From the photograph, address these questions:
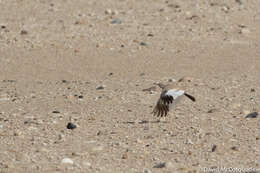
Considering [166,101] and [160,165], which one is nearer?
[160,165]

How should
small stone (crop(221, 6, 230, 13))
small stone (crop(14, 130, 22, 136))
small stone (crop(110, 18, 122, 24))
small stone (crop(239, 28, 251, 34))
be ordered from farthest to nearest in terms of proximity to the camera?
small stone (crop(221, 6, 230, 13)) < small stone (crop(110, 18, 122, 24)) < small stone (crop(239, 28, 251, 34)) < small stone (crop(14, 130, 22, 136))

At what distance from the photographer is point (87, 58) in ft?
34.1

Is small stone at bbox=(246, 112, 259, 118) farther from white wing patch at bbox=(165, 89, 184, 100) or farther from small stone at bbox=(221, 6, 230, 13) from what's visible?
small stone at bbox=(221, 6, 230, 13)

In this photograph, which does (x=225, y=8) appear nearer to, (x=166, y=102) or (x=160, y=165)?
(x=166, y=102)

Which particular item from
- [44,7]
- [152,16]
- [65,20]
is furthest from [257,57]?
[44,7]

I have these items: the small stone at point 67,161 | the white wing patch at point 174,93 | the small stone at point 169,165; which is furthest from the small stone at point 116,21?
the small stone at point 169,165

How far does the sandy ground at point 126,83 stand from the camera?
5.60 metres

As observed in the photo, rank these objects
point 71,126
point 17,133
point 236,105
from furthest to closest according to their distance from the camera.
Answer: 1. point 236,105
2. point 71,126
3. point 17,133

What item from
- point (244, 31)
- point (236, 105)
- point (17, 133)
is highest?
point (244, 31)

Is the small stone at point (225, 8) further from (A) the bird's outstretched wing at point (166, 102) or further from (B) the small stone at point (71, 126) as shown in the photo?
(B) the small stone at point (71, 126)

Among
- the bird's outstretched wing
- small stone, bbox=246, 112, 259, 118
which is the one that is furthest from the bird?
small stone, bbox=246, 112, 259, 118

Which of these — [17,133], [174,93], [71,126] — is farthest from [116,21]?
[17,133]

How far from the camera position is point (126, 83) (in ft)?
28.6

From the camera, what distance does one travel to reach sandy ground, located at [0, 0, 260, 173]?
18.4ft
